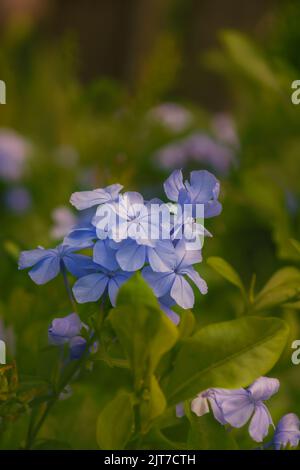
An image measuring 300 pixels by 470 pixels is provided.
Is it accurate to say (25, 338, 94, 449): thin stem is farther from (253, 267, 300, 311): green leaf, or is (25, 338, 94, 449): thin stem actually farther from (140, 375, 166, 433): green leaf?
(253, 267, 300, 311): green leaf

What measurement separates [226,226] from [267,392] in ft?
2.10

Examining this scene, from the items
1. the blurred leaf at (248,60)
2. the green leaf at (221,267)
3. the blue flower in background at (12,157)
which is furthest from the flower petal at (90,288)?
the blue flower in background at (12,157)

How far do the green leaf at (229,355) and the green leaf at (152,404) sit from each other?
19 mm

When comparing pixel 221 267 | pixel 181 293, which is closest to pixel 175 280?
pixel 181 293

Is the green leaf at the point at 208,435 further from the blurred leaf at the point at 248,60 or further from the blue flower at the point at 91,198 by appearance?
the blurred leaf at the point at 248,60

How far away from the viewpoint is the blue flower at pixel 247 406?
0.59 meters

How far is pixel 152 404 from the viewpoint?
1.85 ft

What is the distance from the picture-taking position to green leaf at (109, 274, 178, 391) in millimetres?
502

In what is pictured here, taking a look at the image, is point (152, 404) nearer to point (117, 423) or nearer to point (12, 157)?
point (117, 423)

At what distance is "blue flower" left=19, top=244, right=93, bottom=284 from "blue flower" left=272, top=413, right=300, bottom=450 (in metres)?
0.20

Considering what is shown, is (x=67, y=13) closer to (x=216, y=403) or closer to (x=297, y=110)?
(x=297, y=110)

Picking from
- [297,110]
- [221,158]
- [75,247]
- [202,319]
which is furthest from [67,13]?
[75,247]

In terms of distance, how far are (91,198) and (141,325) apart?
12 cm

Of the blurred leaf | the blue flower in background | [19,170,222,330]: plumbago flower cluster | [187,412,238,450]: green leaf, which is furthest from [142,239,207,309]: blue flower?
the blue flower in background
